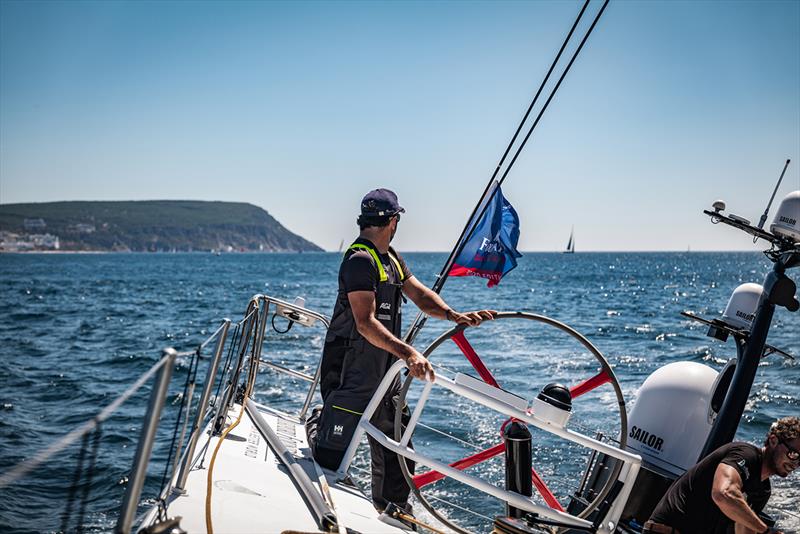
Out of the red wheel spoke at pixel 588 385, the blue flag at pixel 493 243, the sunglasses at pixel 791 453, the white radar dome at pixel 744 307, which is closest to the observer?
the sunglasses at pixel 791 453

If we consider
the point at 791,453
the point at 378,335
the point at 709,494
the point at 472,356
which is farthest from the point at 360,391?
the point at 791,453

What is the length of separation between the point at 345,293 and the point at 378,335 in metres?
0.39

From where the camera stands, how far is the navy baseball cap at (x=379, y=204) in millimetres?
3703

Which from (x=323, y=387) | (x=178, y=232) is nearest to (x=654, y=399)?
(x=323, y=387)

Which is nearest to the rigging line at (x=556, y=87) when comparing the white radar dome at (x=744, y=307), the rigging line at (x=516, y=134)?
the rigging line at (x=516, y=134)

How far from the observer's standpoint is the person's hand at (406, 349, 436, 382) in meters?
3.10

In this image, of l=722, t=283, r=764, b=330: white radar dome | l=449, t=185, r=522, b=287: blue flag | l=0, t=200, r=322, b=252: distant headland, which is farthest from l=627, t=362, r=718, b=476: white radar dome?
l=0, t=200, r=322, b=252: distant headland

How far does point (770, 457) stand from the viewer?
348 centimetres

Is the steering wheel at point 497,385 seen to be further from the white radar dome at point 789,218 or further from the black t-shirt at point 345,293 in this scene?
the white radar dome at point 789,218

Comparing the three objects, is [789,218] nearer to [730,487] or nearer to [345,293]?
[730,487]

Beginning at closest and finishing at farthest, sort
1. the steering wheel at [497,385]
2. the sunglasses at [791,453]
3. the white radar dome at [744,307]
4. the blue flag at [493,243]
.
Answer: the steering wheel at [497,385] → the sunglasses at [791,453] → the white radar dome at [744,307] → the blue flag at [493,243]

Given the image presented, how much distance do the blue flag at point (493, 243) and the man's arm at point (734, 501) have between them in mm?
1922

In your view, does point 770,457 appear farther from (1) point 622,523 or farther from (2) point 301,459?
(2) point 301,459

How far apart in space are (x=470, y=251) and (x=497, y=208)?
362mm
